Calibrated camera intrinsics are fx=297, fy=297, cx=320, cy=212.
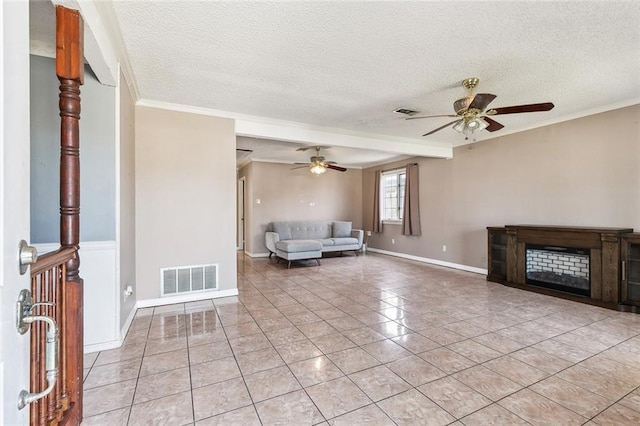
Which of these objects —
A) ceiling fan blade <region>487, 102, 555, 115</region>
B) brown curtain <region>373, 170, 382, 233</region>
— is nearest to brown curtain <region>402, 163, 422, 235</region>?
brown curtain <region>373, 170, 382, 233</region>

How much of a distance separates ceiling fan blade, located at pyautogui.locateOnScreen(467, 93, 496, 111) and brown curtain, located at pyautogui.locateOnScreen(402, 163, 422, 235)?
3767 mm

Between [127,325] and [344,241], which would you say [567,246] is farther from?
[127,325]

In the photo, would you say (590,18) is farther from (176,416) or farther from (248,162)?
(248,162)

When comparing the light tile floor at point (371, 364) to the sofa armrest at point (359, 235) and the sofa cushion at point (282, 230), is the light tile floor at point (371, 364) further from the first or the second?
the sofa armrest at point (359, 235)

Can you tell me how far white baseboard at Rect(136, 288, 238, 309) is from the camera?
3469 millimetres

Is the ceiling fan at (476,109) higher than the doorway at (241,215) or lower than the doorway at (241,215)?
higher

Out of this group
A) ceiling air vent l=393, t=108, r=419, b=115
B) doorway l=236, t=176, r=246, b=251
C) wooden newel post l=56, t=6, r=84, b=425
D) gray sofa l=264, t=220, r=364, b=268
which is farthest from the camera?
doorway l=236, t=176, r=246, b=251

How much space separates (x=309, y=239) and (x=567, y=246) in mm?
4690

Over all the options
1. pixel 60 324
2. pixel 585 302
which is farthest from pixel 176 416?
pixel 585 302

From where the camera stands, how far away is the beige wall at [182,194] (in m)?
3.46

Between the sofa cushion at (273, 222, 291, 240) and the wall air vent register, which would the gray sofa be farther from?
the wall air vent register

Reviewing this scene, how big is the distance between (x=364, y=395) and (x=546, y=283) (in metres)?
3.55

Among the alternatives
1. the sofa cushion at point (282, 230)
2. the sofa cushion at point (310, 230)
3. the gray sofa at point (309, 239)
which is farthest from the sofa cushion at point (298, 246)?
the sofa cushion at point (310, 230)

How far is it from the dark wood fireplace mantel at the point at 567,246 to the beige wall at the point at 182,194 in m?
3.95
